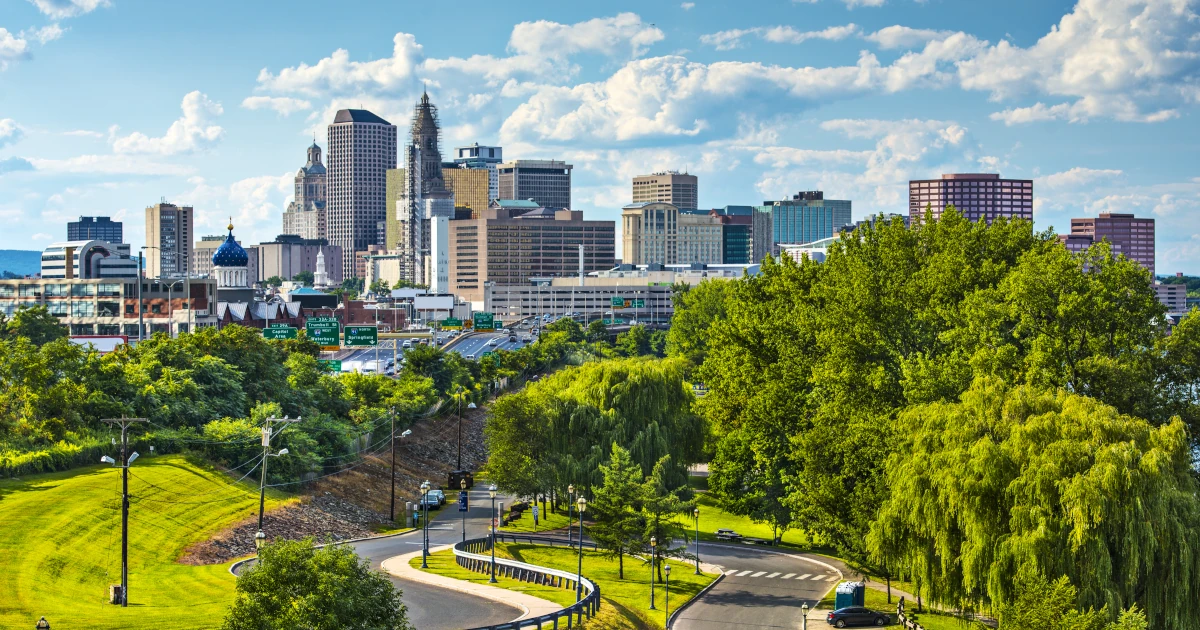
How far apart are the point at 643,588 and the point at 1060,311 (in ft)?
69.4

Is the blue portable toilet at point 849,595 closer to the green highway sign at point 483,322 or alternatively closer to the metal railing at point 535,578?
the metal railing at point 535,578

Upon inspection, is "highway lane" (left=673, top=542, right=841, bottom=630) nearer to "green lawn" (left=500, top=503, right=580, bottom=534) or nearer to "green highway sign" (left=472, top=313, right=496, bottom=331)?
"green lawn" (left=500, top=503, right=580, bottom=534)

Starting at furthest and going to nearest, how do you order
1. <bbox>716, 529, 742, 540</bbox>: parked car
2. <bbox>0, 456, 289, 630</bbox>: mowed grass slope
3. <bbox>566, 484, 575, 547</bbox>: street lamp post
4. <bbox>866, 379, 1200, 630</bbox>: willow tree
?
<bbox>716, 529, 742, 540</bbox>: parked car, <bbox>566, 484, 575, 547</bbox>: street lamp post, <bbox>866, 379, 1200, 630</bbox>: willow tree, <bbox>0, 456, 289, 630</bbox>: mowed grass slope

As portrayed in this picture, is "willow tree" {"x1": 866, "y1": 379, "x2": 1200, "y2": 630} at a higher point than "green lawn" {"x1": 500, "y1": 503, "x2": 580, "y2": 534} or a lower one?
higher

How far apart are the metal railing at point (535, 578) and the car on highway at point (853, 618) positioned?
982cm

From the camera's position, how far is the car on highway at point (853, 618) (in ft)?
165

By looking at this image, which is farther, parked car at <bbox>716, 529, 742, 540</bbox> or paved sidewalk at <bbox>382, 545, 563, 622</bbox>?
parked car at <bbox>716, 529, 742, 540</bbox>

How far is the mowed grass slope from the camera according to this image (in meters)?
40.3

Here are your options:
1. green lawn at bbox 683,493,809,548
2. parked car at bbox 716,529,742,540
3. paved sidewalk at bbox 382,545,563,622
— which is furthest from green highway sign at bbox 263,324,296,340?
paved sidewalk at bbox 382,545,563,622

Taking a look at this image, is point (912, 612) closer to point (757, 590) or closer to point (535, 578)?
point (757, 590)

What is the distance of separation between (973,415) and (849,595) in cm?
976

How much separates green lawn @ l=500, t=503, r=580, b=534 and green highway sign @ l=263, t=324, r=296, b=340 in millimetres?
47454

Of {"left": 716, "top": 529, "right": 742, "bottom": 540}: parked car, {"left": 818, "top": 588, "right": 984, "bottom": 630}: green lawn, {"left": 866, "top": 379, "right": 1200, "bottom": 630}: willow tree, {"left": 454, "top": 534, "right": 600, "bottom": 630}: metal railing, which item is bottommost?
{"left": 716, "top": 529, "right": 742, "bottom": 540}: parked car

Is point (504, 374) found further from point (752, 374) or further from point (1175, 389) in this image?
point (1175, 389)
